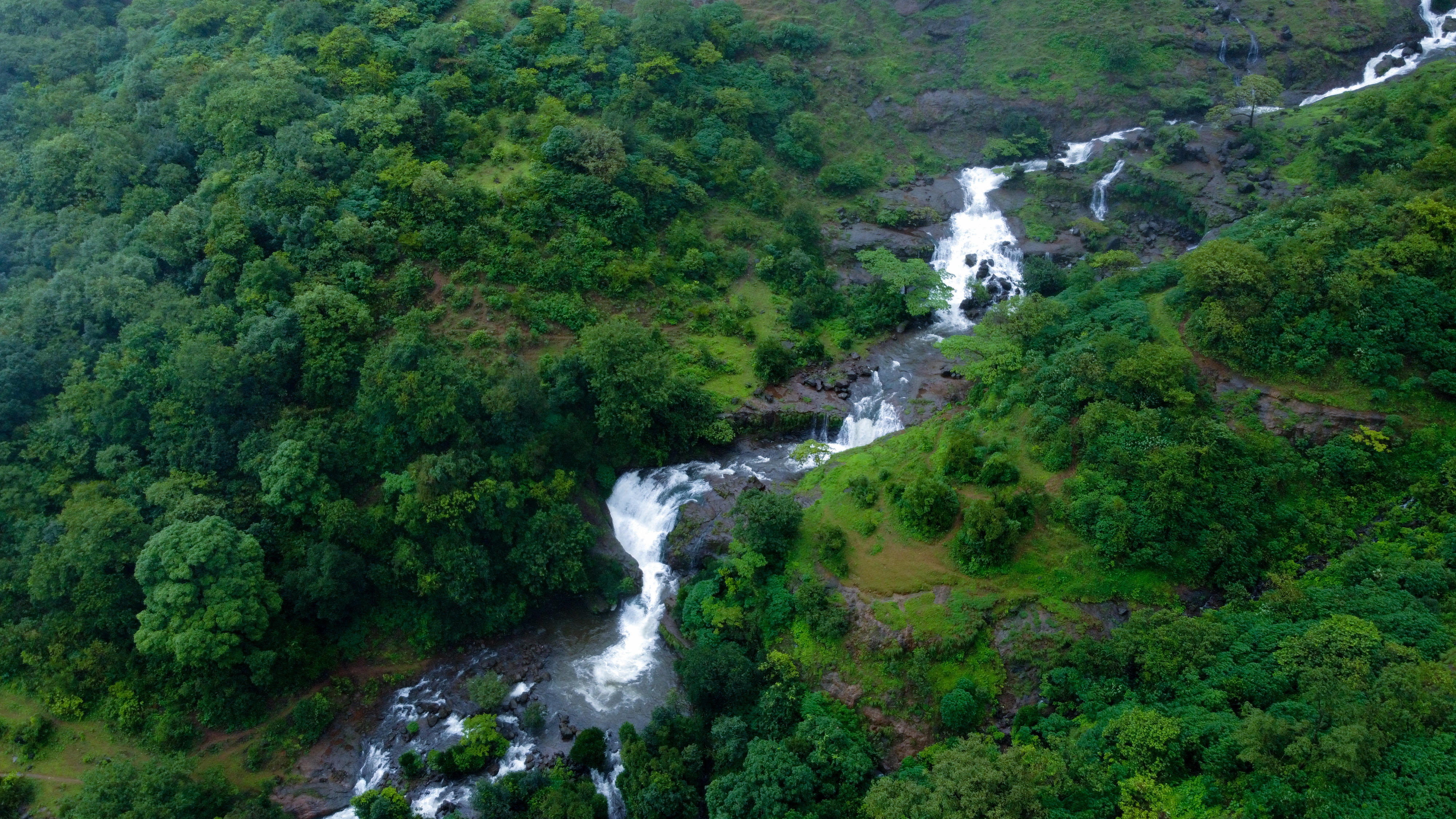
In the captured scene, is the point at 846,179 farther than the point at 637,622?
Yes

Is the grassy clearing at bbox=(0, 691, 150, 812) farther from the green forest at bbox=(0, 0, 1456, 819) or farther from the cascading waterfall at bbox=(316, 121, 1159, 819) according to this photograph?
the cascading waterfall at bbox=(316, 121, 1159, 819)

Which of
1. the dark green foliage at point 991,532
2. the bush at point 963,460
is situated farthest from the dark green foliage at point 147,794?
the bush at point 963,460

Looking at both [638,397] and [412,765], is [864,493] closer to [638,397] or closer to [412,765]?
[638,397]

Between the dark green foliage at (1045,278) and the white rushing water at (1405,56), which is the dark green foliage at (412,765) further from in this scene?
the white rushing water at (1405,56)

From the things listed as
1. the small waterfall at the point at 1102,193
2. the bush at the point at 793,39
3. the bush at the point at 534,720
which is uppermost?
the bush at the point at 793,39

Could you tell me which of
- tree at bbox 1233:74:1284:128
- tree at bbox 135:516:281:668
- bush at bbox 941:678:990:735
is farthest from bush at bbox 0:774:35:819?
tree at bbox 1233:74:1284:128

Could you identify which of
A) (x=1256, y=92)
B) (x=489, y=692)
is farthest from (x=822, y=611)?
(x=1256, y=92)

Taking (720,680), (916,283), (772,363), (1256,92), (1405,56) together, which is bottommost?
(720,680)
